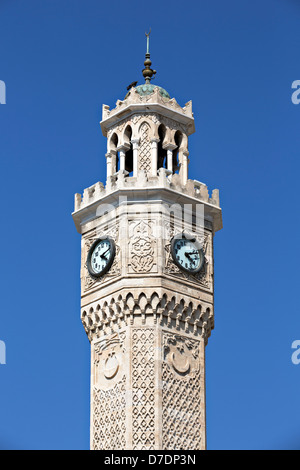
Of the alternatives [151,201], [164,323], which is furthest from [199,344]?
[151,201]

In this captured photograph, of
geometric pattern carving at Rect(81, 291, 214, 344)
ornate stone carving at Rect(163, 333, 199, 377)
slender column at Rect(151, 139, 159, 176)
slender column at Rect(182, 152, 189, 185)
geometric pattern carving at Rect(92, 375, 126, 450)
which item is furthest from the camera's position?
slender column at Rect(182, 152, 189, 185)

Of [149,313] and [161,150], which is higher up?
[161,150]

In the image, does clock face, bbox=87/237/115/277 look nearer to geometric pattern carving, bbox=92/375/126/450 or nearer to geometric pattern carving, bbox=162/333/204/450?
geometric pattern carving, bbox=162/333/204/450

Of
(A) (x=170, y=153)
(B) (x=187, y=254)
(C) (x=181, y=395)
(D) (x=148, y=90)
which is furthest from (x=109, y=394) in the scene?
(D) (x=148, y=90)

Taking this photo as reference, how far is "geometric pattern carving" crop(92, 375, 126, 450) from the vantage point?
5266 centimetres

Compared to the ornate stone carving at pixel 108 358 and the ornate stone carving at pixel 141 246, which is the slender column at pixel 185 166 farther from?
the ornate stone carving at pixel 108 358

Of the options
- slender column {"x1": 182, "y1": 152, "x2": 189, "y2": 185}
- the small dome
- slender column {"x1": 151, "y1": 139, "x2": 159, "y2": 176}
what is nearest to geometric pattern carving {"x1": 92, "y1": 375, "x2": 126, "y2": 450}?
slender column {"x1": 151, "y1": 139, "x2": 159, "y2": 176}

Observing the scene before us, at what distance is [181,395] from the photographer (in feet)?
176

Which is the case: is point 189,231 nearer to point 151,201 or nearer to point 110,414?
point 151,201

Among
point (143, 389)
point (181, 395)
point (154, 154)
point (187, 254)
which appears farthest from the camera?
point (154, 154)

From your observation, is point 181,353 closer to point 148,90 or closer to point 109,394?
point 109,394

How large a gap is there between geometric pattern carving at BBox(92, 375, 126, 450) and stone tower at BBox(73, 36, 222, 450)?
0.03 m

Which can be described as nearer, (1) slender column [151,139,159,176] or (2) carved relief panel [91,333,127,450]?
(2) carved relief panel [91,333,127,450]

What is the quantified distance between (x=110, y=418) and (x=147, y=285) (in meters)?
4.43
